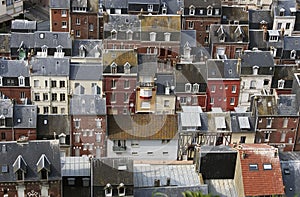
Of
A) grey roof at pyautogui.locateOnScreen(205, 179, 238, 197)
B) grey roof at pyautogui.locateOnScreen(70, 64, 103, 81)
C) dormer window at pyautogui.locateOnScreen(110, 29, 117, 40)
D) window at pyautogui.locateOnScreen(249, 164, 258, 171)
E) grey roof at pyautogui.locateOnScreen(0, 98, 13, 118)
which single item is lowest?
grey roof at pyautogui.locateOnScreen(205, 179, 238, 197)

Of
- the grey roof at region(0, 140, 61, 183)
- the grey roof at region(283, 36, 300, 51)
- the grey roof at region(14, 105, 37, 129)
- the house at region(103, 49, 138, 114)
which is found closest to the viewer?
the grey roof at region(0, 140, 61, 183)

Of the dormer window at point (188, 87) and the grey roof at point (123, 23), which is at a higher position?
the grey roof at point (123, 23)

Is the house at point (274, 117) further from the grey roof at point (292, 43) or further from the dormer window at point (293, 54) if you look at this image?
the grey roof at point (292, 43)

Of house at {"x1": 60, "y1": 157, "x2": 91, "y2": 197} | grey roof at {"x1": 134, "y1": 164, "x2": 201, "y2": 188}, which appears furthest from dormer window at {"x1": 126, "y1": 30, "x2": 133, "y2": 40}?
house at {"x1": 60, "y1": 157, "x2": 91, "y2": 197}

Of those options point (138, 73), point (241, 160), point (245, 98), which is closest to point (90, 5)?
point (138, 73)

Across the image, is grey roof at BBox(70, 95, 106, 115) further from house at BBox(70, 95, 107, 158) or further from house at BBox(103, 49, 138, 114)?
house at BBox(103, 49, 138, 114)

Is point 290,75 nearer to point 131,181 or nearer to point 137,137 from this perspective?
point 137,137

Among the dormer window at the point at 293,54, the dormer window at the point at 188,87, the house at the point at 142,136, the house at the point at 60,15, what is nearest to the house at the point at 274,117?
the dormer window at the point at 188,87
